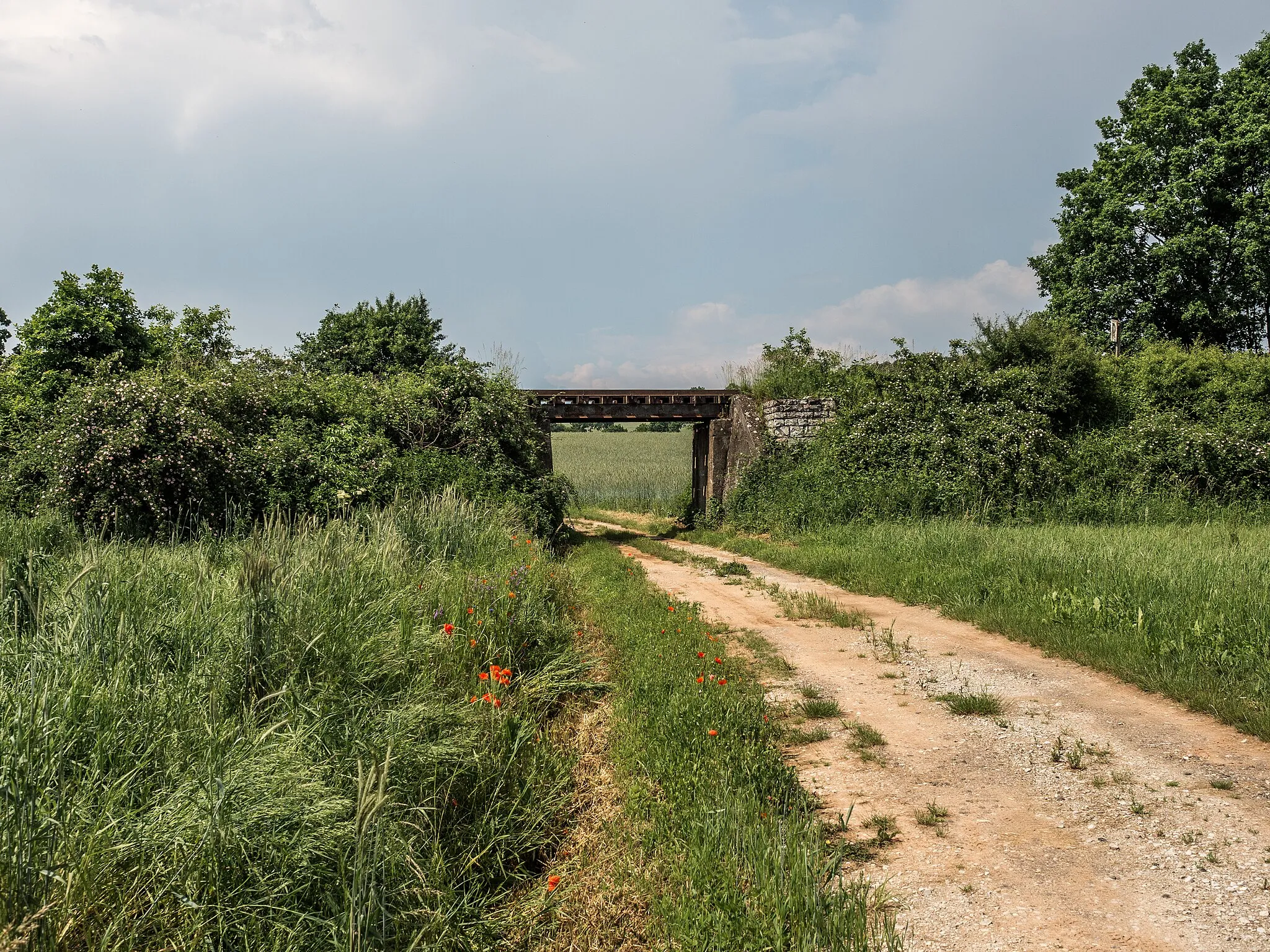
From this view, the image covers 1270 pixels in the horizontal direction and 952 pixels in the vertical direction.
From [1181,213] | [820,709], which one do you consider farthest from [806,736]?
[1181,213]

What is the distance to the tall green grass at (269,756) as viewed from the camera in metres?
2.93

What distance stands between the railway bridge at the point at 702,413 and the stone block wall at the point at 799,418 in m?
0.45

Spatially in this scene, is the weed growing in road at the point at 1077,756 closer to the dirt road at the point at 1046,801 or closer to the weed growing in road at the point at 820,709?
the dirt road at the point at 1046,801

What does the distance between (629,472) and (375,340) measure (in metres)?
12.0

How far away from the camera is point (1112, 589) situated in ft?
27.5

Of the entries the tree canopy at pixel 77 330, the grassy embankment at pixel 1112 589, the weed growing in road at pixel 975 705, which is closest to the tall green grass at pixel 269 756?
the weed growing in road at pixel 975 705

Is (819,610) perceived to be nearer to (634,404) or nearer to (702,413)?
(634,404)

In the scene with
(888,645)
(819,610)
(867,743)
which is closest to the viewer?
(867,743)

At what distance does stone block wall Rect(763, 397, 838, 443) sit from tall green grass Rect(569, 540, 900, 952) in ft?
44.8

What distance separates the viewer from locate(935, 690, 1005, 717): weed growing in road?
6.02 m

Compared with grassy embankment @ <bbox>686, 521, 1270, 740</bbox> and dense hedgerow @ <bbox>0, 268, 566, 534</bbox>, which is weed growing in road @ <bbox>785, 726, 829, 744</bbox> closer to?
grassy embankment @ <bbox>686, 521, 1270, 740</bbox>

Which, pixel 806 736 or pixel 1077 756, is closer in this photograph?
pixel 1077 756

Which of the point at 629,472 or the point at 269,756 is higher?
the point at 629,472

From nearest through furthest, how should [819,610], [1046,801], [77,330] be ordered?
[1046,801], [819,610], [77,330]
